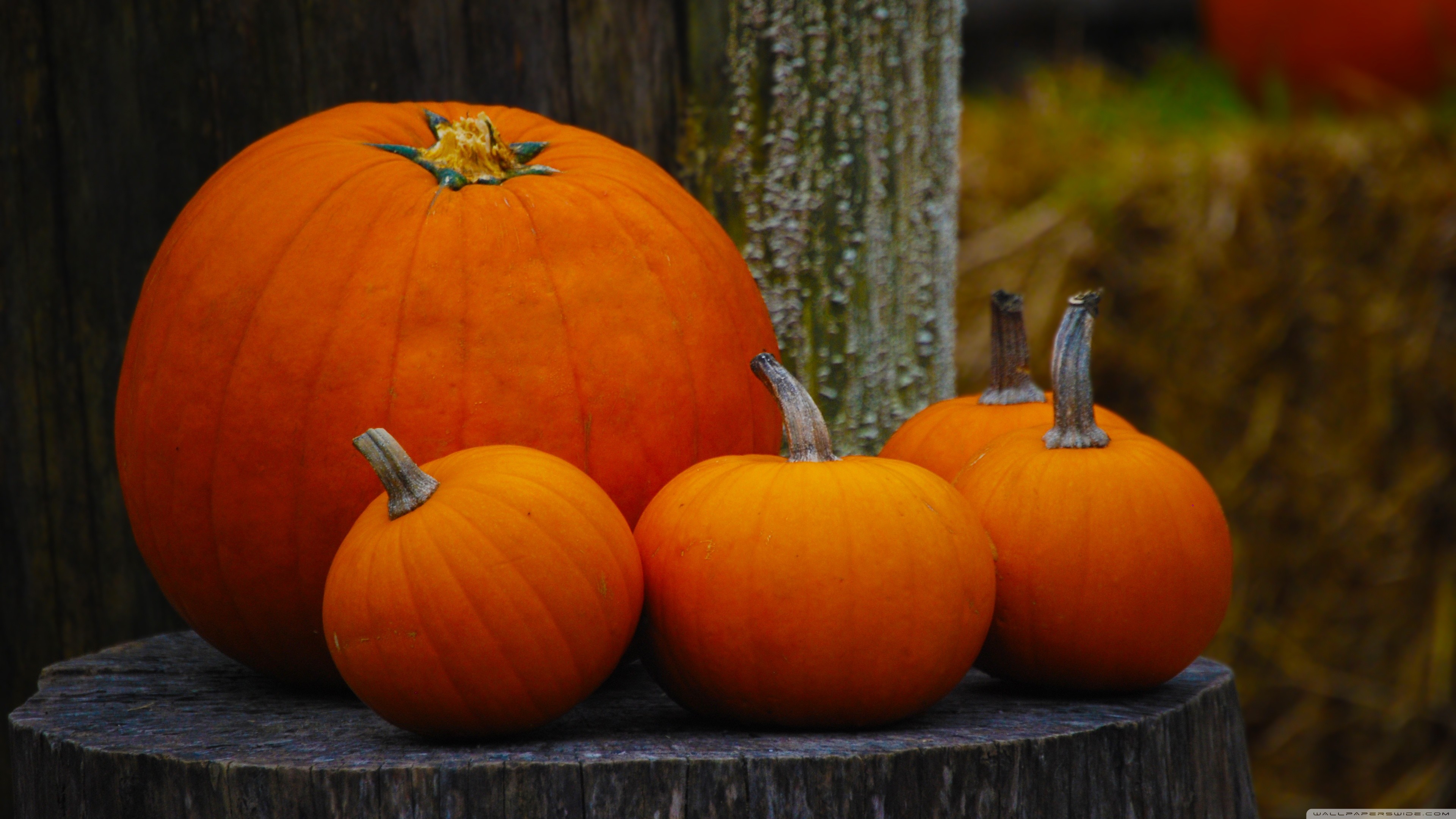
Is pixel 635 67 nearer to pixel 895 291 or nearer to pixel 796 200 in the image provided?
pixel 796 200

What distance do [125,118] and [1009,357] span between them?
5.00 ft

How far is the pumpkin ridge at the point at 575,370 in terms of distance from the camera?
154cm

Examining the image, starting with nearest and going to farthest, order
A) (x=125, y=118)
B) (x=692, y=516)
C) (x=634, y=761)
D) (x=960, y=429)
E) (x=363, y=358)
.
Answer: (x=634, y=761) < (x=692, y=516) < (x=363, y=358) < (x=960, y=429) < (x=125, y=118)

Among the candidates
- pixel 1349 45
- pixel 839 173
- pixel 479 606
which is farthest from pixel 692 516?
pixel 1349 45

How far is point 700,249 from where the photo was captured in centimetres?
170

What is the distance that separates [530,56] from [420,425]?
896 millimetres

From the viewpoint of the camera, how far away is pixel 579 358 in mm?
1538

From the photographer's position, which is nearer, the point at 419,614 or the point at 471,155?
the point at 419,614

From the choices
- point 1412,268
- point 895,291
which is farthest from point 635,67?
point 1412,268

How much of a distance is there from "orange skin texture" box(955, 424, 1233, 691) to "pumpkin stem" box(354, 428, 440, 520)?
622mm

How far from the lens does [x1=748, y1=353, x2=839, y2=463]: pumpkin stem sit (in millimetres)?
1439

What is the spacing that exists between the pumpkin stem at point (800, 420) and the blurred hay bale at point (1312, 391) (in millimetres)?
2040

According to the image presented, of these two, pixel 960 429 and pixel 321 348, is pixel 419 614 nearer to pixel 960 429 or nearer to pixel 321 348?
pixel 321 348

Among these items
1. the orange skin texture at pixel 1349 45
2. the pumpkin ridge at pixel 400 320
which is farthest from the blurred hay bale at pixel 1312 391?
the pumpkin ridge at pixel 400 320
